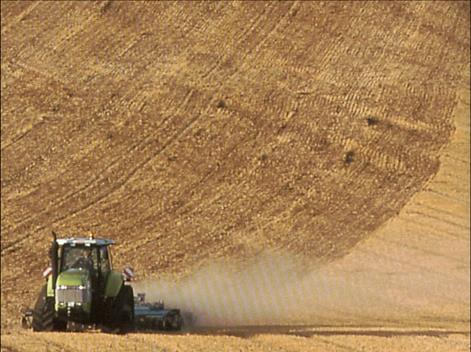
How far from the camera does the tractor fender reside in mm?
20297

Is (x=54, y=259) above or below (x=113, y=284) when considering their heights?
above

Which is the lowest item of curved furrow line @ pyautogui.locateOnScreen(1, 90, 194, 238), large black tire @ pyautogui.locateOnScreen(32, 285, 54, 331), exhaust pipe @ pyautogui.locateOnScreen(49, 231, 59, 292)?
large black tire @ pyautogui.locateOnScreen(32, 285, 54, 331)

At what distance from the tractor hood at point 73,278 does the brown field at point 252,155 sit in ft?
10.3

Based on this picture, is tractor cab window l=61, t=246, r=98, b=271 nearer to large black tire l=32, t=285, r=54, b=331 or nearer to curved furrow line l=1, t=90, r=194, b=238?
large black tire l=32, t=285, r=54, b=331

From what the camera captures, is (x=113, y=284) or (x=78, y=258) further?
(x=113, y=284)

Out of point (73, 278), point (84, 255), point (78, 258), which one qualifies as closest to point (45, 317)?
point (73, 278)

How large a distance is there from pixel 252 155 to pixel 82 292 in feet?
49.5

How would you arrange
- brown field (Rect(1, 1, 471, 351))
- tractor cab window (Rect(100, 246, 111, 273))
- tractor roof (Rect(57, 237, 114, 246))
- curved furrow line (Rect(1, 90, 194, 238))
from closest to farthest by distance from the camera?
tractor roof (Rect(57, 237, 114, 246)) → tractor cab window (Rect(100, 246, 111, 273)) → brown field (Rect(1, 1, 471, 351)) → curved furrow line (Rect(1, 90, 194, 238))

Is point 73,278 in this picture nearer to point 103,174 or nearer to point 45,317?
point 45,317

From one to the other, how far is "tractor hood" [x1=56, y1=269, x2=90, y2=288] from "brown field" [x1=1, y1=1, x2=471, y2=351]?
10.3 feet

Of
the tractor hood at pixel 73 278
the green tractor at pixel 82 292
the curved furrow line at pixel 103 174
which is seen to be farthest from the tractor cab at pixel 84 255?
the curved furrow line at pixel 103 174

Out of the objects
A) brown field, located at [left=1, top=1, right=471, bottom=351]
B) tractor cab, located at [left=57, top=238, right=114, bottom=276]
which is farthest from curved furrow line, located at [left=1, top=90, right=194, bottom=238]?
tractor cab, located at [left=57, top=238, right=114, bottom=276]

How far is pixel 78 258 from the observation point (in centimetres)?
2041

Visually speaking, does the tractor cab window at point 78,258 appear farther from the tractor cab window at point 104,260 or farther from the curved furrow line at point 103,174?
the curved furrow line at point 103,174
